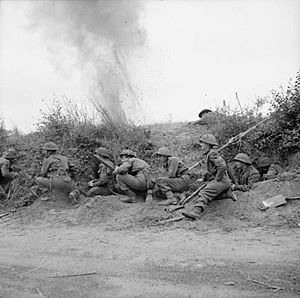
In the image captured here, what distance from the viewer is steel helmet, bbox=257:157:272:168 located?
9.68 m

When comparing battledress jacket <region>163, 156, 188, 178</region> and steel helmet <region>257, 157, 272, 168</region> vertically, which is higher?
battledress jacket <region>163, 156, 188, 178</region>

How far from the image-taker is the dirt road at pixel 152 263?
4.28 m

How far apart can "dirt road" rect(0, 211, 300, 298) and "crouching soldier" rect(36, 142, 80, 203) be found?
2.26 m

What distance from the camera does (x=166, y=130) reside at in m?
14.4

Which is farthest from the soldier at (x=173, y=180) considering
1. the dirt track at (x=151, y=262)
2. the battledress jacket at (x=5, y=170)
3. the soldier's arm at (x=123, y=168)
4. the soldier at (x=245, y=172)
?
the battledress jacket at (x=5, y=170)

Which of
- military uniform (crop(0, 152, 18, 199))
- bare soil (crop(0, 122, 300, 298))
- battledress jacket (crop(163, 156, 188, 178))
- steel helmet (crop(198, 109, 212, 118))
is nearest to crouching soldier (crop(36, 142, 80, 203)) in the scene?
bare soil (crop(0, 122, 300, 298))

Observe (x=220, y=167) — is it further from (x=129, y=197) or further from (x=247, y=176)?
(x=129, y=197)

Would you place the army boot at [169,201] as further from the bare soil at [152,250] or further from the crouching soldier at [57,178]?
the crouching soldier at [57,178]

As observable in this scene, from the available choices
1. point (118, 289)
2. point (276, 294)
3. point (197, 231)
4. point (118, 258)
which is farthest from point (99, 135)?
point (276, 294)

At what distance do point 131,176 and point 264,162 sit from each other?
11.8 ft

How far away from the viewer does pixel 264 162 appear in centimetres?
970

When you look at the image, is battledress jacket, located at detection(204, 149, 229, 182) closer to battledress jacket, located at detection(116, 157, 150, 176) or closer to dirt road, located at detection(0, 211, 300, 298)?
dirt road, located at detection(0, 211, 300, 298)

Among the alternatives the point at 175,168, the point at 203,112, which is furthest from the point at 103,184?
the point at 203,112

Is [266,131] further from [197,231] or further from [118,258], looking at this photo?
[118,258]
